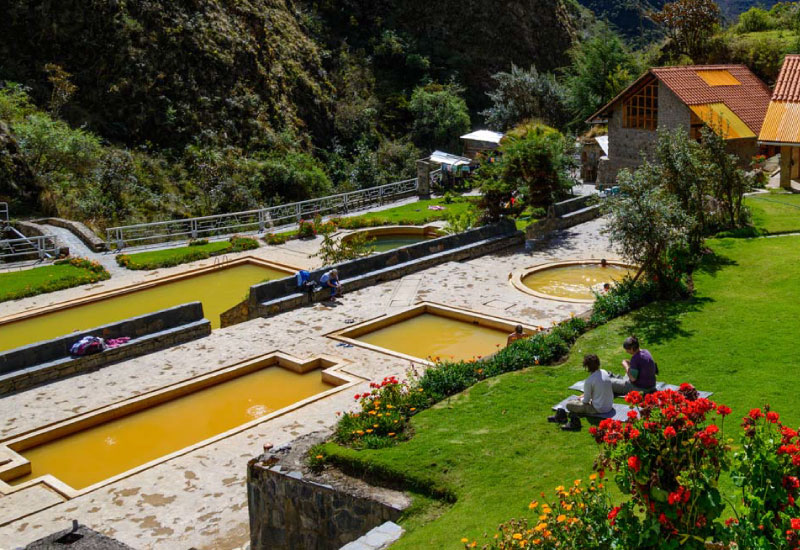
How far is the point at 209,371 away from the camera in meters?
18.8

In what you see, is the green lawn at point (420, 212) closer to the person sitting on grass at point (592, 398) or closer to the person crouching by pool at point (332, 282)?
the person crouching by pool at point (332, 282)

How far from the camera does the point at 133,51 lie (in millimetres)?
46125

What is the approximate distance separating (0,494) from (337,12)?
179 ft

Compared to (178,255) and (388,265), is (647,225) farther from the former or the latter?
(178,255)

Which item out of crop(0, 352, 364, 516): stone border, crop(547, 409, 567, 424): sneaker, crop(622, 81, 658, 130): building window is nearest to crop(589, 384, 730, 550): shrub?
crop(547, 409, 567, 424): sneaker

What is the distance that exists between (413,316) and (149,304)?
8477 millimetres

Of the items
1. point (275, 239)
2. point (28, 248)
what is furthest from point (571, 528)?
point (28, 248)

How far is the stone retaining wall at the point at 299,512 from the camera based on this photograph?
38.2ft

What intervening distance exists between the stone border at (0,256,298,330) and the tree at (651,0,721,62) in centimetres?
3450

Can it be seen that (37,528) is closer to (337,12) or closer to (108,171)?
(108,171)

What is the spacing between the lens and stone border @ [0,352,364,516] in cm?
1417

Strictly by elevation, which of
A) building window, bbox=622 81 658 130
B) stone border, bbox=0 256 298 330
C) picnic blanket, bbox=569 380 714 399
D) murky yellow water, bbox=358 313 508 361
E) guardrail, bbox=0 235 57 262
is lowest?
murky yellow water, bbox=358 313 508 361

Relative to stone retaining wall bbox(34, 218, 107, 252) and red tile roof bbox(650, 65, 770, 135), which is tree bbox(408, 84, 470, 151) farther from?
stone retaining wall bbox(34, 218, 107, 252)

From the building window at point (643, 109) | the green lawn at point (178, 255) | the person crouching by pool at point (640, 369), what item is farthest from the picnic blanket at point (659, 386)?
the building window at point (643, 109)
